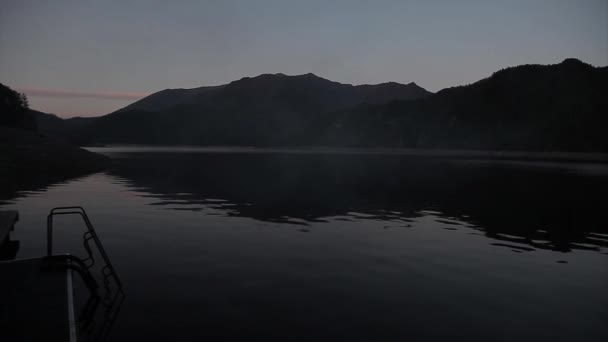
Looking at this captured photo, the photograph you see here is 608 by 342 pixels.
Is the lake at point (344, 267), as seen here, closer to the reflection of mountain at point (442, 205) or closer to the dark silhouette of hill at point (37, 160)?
the reflection of mountain at point (442, 205)

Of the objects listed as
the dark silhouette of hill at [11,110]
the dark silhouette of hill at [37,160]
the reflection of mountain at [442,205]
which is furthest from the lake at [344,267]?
the dark silhouette of hill at [11,110]

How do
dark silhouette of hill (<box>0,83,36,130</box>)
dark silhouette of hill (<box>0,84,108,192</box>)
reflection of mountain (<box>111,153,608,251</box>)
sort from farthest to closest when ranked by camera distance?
dark silhouette of hill (<box>0,83,36,130</box>), dark silhouette of hill (<box>0,84,108,192</box>), reflection of mountain (<box>111,153,608,251</box>)

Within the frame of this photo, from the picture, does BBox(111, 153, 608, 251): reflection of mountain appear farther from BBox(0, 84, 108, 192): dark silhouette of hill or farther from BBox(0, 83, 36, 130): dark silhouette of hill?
BBox(0, 83, 36, 130): dark silhouette of hill

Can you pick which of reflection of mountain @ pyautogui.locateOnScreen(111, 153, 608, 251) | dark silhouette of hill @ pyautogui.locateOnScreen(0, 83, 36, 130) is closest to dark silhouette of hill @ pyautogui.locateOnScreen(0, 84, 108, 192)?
reflection of mountain @ pyautogui.locateOnScreen(111, 153, 608, 251)

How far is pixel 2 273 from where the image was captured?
12.0m

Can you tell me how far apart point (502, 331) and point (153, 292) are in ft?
34.1

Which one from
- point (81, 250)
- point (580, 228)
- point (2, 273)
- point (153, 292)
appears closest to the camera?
point (2, 273)

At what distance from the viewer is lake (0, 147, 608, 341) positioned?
35.9 ft

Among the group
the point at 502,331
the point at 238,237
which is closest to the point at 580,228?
the point at 502,331

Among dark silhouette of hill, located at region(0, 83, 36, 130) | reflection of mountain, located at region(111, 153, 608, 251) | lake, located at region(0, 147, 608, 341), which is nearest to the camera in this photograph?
lake, located at region(0, 147, 608, 341)

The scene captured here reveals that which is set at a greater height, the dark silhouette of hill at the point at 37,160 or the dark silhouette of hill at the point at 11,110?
the dark silhouette of hill at the point at 11,110

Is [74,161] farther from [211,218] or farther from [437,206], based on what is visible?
[437,206]

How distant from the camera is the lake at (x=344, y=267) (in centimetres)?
1094

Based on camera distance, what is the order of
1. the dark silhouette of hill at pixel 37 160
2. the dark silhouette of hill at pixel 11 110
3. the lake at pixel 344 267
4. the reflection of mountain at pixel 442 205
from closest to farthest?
the lake at pixel 344 267 → the reflection of mountain at pixel 442 205 → the dark silhouette of hill at pixel 37 160 → the dark silhouette of hill at pixel 11 110
